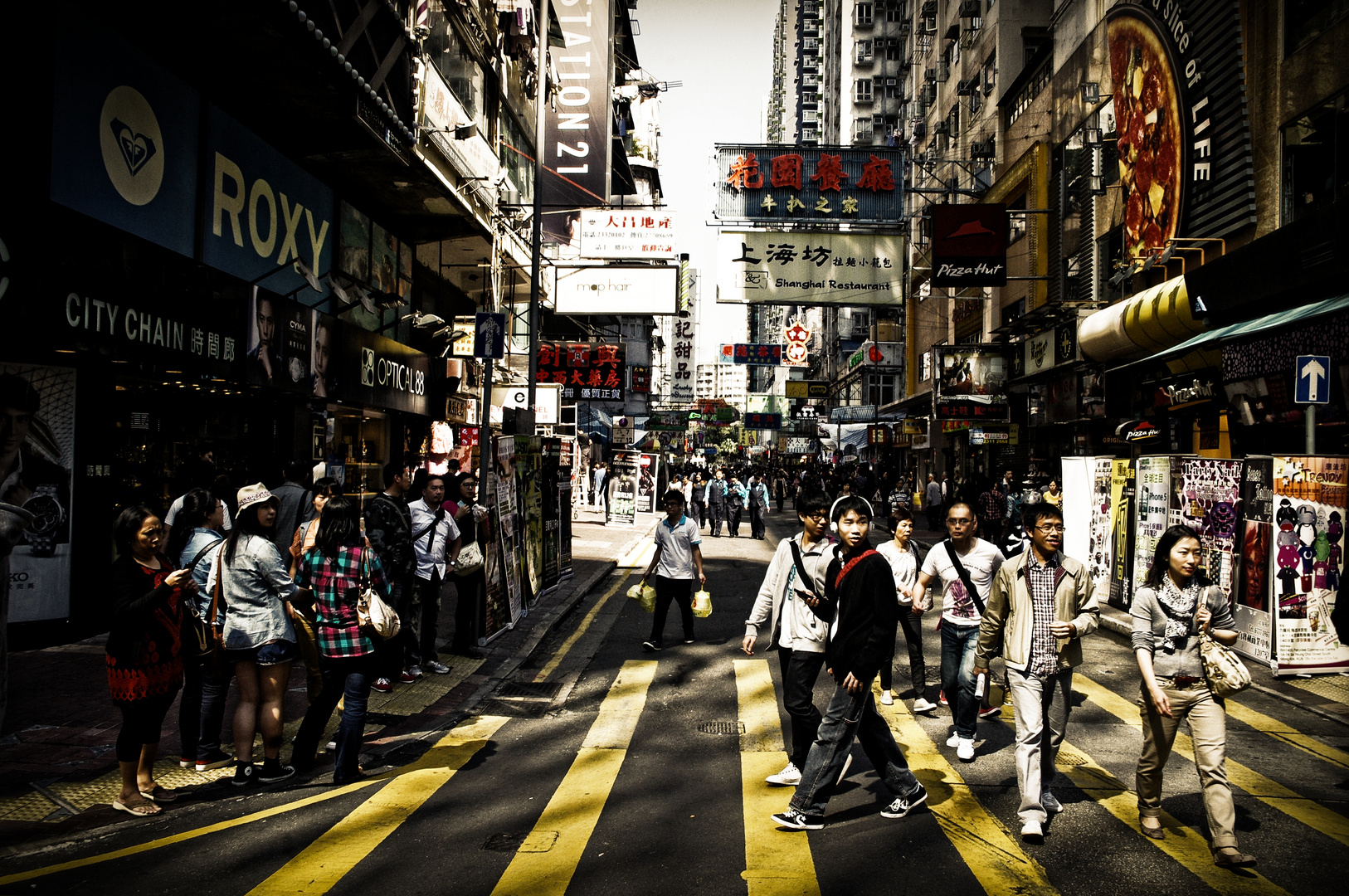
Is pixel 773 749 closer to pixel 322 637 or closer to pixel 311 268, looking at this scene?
pixel 322 637

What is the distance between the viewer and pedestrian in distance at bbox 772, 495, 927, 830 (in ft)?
16.4

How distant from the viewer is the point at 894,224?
26.8m

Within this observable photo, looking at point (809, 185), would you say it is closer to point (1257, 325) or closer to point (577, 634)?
point (1257, 325)

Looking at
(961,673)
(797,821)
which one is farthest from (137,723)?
(961,673)

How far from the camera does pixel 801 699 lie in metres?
5.68

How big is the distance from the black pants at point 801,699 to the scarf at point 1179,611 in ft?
6.54

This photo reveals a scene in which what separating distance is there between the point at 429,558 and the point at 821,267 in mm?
18654

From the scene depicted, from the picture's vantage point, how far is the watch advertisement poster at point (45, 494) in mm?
8984

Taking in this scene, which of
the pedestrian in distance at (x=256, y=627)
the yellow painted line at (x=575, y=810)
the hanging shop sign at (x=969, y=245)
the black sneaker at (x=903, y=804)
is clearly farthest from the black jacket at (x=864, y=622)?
the hanging shop sign at (x=969, y=245)

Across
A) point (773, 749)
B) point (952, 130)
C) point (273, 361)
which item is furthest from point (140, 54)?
point (952, 130)

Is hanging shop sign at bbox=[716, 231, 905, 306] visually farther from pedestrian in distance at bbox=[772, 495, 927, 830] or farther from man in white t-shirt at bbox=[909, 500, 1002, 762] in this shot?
pedestrian in distance at bbox=[772, 495, 927, 830]

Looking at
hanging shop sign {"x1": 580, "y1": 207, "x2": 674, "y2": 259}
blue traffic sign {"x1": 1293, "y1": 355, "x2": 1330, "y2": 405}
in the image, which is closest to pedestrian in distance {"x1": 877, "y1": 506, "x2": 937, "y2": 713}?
blue traffic sign {"x1": 1293, "y1": 355, "x2": 1330, "y2": 405}

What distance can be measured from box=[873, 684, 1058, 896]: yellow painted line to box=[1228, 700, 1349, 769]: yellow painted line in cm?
281

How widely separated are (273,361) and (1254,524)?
12.5 m
